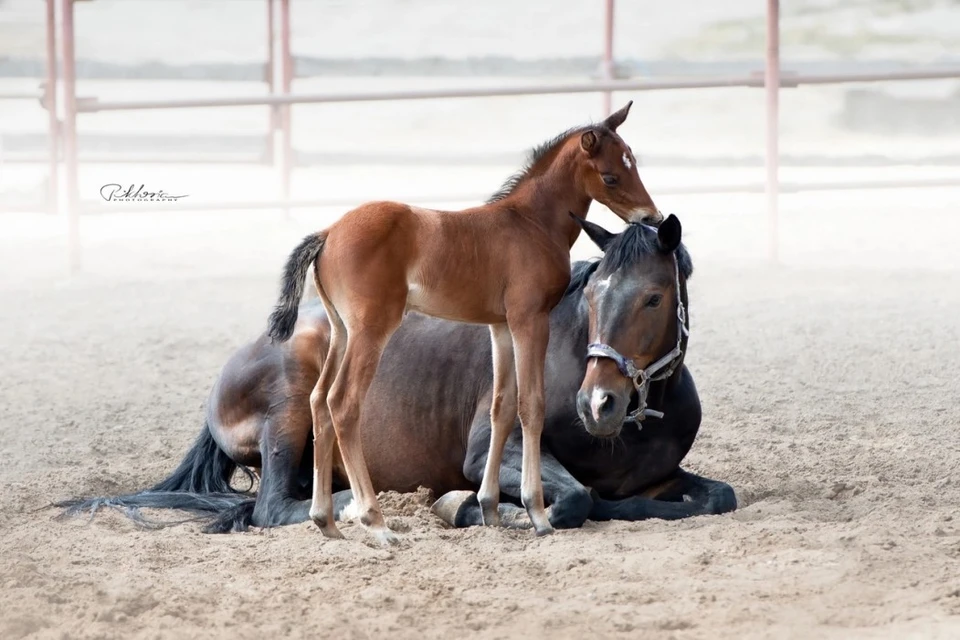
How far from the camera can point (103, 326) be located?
732cm

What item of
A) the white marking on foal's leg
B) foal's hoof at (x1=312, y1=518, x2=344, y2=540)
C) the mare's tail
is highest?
foal's hoof at (x1=312, y1=518, x2=344, y2=540)

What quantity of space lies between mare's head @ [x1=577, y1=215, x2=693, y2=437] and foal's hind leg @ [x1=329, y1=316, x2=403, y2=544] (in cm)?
57

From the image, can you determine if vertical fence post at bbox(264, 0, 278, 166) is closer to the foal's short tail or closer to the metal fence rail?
the metal fence rail

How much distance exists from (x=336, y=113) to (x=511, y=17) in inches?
171

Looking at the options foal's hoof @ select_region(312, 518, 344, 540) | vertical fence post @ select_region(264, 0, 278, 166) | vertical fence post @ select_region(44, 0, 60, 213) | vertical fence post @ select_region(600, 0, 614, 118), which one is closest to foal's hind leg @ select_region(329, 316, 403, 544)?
foal's hoof @ select_region(312, 518, 344, 540)

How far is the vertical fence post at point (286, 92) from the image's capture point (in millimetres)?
10344

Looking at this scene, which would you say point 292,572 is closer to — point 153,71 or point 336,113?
point 153,71

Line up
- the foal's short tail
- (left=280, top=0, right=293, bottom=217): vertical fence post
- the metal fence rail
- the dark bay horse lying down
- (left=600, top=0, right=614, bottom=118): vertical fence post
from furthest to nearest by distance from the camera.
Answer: (left=280, top=0, right=293, bottom=217): vertical fence post
(left=600, top=0, right=614, bottom=118): vertical fence post
the metal fence rail
the dark bay horse lying down
the foal's short tail

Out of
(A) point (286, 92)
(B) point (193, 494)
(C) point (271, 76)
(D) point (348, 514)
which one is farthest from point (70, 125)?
(D) point (348, 514)

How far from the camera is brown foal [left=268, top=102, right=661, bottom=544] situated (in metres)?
3.31

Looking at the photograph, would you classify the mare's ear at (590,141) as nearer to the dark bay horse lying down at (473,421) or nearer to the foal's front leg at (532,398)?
the dark bay horse lying down at (473,421)

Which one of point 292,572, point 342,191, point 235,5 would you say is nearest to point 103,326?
point 292,572

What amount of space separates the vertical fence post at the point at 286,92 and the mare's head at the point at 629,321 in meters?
7.12

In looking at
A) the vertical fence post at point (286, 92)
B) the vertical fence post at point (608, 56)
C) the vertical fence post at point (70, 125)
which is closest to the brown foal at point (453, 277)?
the vertical fence post at point (70, 125)
